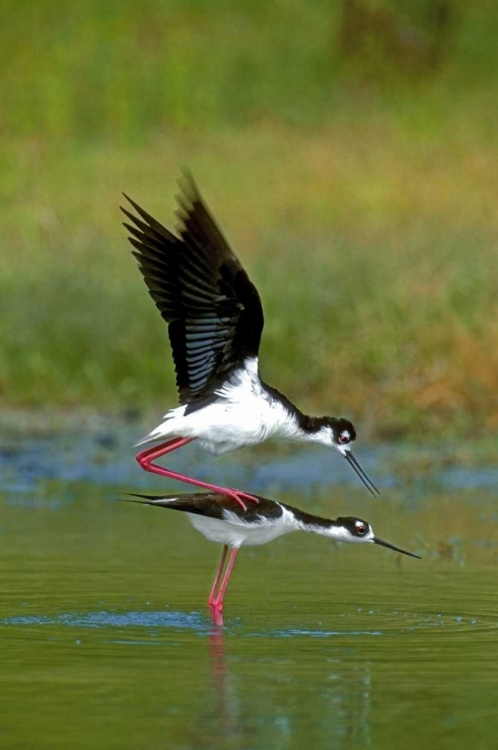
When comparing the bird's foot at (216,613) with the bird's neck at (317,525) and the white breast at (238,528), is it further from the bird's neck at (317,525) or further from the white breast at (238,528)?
the bird's neck at (317,525)

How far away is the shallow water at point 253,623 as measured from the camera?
18.2 feet

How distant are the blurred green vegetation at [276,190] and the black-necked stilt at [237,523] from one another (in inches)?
187

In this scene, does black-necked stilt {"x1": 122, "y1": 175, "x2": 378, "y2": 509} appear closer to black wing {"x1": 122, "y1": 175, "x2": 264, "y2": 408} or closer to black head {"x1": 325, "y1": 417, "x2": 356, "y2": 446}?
black wing {"x1": 122, "y1": 175, "x2": 264, "y2": 408}

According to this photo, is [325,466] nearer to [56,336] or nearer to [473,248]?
[56,336]

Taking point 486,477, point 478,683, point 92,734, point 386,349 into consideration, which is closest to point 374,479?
point 486,477

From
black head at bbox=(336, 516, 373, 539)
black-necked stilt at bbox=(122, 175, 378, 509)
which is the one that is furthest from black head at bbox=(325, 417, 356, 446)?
black head at bbox=(336, 516, 373, 539)

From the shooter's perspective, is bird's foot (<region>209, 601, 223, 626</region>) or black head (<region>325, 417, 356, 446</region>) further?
black head (<region>325, 417, 356, 446</region>)

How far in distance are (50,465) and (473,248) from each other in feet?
16.0

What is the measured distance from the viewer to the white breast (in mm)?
7930

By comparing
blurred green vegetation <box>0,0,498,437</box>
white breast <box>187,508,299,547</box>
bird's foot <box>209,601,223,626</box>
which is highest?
blurred green vegetation <box>0,0,498,437</box>

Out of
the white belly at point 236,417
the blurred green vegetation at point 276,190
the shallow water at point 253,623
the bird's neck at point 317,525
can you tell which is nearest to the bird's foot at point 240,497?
the white belly at point 236,417

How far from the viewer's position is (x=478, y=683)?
613cm

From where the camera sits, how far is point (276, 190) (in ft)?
71.9

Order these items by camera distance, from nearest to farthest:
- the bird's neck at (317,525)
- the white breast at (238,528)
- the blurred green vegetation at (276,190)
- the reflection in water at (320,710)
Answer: the reflection in water at (320,710) → the white breast at (238,528) → the bird's neck at (317,525) → the blurred green vegetation at (276,190)
